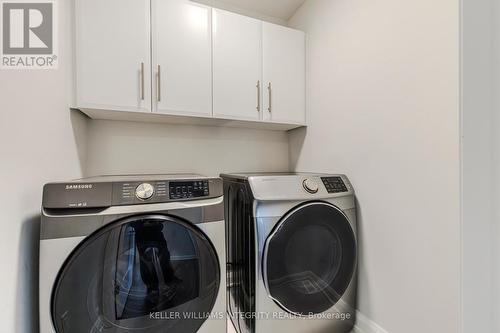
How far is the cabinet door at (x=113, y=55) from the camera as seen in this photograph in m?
1.21

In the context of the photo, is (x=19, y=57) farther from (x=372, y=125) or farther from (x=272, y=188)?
(x=372, y=125)

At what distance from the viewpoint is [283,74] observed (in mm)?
1697

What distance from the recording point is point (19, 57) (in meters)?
0.91

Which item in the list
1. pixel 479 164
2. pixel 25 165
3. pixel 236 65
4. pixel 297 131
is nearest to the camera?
pixel 479 164

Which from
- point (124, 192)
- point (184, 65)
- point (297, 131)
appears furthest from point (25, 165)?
point (297, 131)

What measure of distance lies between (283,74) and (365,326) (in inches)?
65.9

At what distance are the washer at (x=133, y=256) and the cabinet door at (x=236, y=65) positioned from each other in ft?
2.31

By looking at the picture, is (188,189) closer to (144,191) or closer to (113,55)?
(144,191)

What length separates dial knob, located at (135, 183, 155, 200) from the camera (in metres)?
0.90

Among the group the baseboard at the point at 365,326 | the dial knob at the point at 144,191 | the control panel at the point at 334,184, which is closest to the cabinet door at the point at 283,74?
the control panel at the point at 334,184

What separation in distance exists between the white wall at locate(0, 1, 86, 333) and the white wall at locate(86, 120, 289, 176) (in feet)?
1.40

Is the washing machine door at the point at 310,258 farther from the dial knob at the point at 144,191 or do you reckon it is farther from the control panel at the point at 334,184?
the dial knob at the point at 144,191

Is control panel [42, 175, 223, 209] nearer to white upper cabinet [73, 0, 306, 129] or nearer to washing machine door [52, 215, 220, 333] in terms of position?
Result: washing machine door [52, 215, 220, 333]

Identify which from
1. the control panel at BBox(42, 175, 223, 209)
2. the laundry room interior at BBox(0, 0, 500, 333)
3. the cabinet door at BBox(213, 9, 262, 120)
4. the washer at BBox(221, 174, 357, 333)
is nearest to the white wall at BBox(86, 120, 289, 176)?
the laundry room interior at BBox(0, 0, 500, 333)
